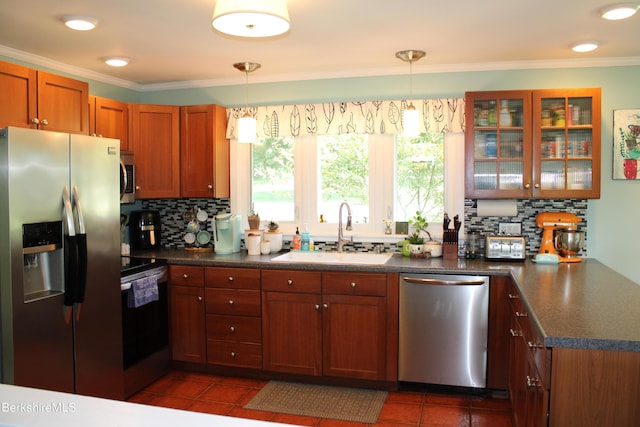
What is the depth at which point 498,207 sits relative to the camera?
387 centimetres

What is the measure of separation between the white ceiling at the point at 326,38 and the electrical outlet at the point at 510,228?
116 centimetres

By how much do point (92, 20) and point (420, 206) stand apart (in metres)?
2.56

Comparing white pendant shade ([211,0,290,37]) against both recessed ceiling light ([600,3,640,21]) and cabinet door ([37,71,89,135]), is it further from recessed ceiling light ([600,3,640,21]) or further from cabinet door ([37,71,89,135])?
recessed ceiling light ([600,3,640,21])

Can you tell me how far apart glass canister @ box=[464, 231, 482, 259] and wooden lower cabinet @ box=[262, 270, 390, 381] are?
29.5 inches

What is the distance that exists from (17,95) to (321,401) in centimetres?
260

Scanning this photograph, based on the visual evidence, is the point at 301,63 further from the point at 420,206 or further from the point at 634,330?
the point at 634,330

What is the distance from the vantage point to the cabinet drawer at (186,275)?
12.8 feet

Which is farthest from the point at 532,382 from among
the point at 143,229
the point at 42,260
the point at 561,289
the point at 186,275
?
the point at 143,229

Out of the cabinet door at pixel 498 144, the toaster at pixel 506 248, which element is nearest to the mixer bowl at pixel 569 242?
the toaster at pixel 506 248

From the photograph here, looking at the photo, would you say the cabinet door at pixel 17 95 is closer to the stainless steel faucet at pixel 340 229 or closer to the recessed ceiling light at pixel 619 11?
the stainless steel faucet at pixel 340 229

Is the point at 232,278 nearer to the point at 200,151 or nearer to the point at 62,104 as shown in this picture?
the point at 200,151

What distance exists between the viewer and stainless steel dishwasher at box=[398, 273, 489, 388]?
3.41 meters

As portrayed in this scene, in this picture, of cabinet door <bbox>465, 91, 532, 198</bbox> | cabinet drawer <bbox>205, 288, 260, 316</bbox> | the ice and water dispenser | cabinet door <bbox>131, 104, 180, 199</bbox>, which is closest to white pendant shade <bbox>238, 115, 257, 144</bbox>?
cabinet door <bbox>131, 104, 180, 199</bbox>

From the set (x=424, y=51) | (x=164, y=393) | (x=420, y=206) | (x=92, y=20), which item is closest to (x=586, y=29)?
(x=424, y=51)
